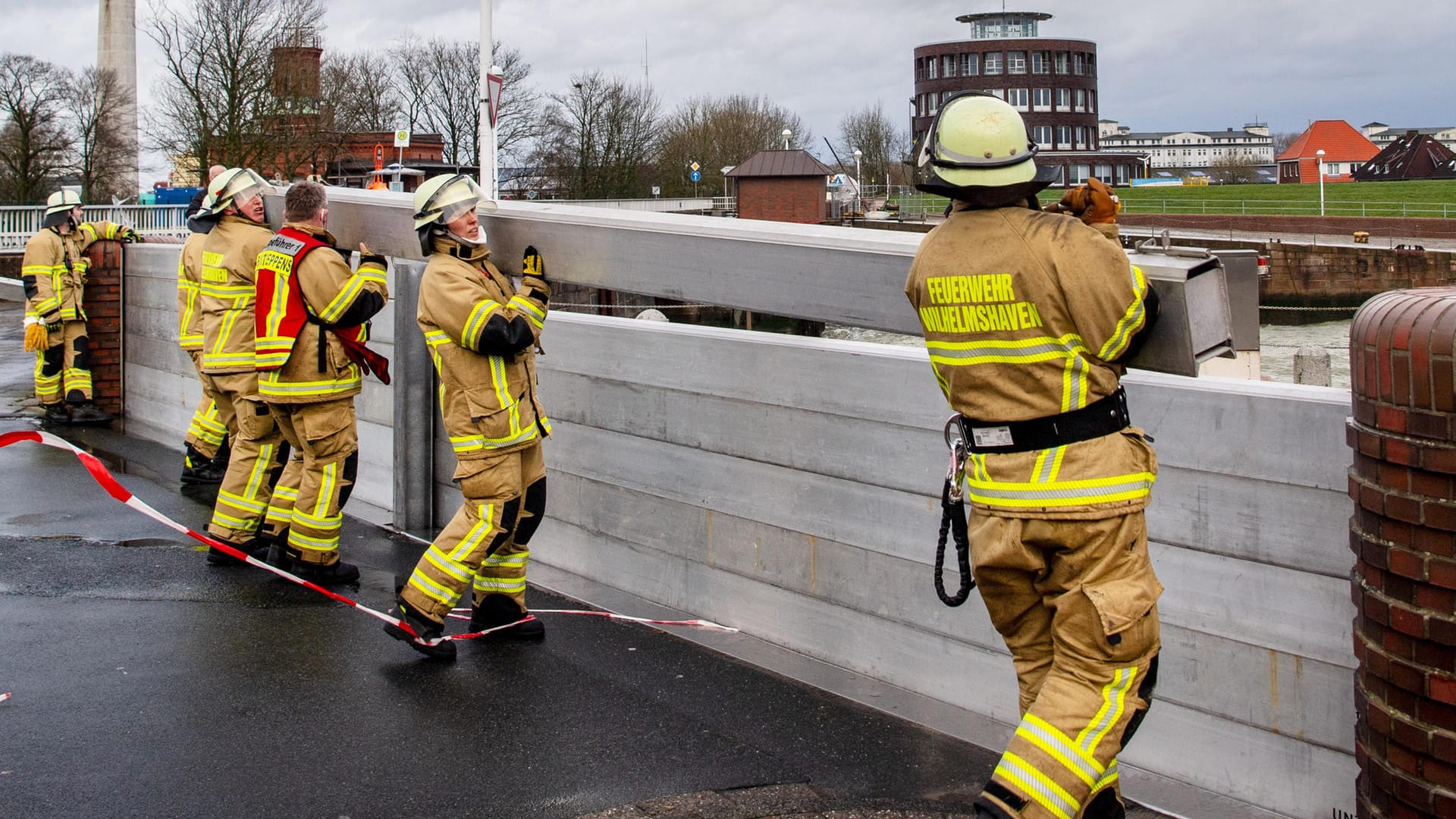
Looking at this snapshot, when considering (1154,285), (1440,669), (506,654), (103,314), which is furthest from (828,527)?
(103,314)

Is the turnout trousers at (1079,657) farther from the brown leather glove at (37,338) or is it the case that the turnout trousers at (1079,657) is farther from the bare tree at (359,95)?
the bare tree at (359,95)

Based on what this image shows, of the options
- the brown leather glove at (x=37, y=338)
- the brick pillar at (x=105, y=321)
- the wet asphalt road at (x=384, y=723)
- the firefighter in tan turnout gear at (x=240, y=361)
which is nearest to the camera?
the wet asphalt road at (x=384, y=723)

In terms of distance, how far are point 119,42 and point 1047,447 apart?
61175mm

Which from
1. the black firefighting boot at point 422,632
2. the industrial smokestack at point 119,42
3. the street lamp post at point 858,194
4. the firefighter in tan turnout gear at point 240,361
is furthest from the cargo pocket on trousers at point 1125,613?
the street lamp post at point 858,194

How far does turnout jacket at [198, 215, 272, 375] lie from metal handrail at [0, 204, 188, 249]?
31469 mm

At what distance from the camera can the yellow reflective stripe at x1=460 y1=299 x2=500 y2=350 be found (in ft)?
16.9

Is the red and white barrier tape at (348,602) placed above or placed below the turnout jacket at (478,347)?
below

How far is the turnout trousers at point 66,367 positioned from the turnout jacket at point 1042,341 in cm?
1029

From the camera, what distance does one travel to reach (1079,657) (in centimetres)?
327

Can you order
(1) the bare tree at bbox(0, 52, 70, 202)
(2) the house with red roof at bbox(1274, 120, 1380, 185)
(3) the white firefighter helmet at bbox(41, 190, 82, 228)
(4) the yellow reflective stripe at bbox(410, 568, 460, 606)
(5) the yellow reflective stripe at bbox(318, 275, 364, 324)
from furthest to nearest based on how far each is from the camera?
(2) the house with red roof at bbox(1274, 120, 1380, 185) → (1) the bare tree at bbox(0, 52, 70, 202) → (3) the white firefighter helmet at bbox(41, 190, 82, 228) → (5) the yellow reflective stripe at bbox(318, 275, 364, 324) → (4) the yellow reflective stripe at bbox(410, 568, 460, 606)

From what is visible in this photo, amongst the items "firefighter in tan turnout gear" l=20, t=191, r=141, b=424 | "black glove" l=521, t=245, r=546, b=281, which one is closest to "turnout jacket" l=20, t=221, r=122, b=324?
"firefighter in tan turnout gear" l=20, t=191, r=141, b=424

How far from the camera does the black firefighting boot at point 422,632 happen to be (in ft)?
17.3

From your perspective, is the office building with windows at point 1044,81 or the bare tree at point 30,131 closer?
the bare tree at point 30,131

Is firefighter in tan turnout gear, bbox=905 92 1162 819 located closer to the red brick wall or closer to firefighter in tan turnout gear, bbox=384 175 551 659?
firefighter in tan turnout gear, bbox=384 175 551 659
